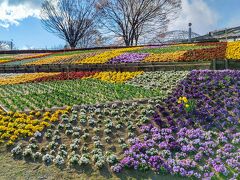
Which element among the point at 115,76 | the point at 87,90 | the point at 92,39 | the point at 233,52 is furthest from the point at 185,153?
the point at 92,39

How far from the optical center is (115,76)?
1471 cm

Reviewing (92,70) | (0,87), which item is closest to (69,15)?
(92,70)

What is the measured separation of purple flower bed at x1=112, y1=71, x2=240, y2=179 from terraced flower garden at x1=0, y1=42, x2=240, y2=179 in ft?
0.06

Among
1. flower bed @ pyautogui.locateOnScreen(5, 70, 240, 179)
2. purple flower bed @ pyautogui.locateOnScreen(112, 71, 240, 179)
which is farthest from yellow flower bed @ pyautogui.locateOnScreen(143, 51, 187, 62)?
flower bed @ pyautogui.locateOnScreen(5, 70, 240, 179)

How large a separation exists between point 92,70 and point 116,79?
10.9 feet

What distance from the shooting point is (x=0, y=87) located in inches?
561

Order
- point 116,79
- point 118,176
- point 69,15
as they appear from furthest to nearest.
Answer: point 69,15
point 116,79
point 118,176

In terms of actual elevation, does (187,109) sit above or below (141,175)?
above

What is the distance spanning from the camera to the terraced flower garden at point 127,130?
7.24 m

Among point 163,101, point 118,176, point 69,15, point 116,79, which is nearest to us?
point 118,176

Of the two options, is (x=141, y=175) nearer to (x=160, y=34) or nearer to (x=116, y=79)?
(x=116, y=79)

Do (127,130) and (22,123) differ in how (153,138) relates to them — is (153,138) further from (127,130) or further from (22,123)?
(22,123)

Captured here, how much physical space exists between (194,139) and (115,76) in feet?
22.4

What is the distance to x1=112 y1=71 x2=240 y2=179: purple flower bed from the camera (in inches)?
285
